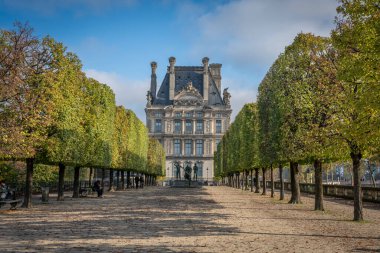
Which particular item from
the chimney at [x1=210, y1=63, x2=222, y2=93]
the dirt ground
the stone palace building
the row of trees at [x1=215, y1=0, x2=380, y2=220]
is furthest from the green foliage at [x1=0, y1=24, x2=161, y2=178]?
the chimney at [x1=210, y1=63, x2=222, y2=93]

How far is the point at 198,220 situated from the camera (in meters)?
17.2

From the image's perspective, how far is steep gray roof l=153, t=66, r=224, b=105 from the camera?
121 metres

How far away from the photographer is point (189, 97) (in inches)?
4604

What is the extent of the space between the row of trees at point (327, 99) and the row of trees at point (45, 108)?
40.7 feet

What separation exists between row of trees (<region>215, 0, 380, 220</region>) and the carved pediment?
277ft

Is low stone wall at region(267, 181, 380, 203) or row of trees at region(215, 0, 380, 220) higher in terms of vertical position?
row of trees at region(215, 0, 380, 220)

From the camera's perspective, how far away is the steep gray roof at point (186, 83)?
121 meters

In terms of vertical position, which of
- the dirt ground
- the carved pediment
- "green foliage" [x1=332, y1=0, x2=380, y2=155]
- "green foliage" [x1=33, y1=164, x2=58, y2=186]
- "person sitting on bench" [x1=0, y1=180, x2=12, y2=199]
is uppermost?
the carved pediment

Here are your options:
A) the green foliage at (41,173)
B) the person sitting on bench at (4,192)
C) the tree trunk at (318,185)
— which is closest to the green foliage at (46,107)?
the person sitting on bench at (4,192)

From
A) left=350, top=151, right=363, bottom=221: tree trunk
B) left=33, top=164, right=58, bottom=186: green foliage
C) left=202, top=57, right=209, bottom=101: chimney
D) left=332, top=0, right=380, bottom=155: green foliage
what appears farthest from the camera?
left=202, top=57, right=209, bottom=101: chimney

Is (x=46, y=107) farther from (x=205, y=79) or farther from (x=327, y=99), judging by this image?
(x=205, y=79)

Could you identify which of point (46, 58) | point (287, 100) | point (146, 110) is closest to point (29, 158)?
point (46, 58)

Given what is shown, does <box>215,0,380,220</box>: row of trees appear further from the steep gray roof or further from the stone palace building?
the steep gray roof

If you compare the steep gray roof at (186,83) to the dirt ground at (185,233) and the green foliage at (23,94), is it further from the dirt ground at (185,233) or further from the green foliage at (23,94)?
the dirt ground at (185,233)
